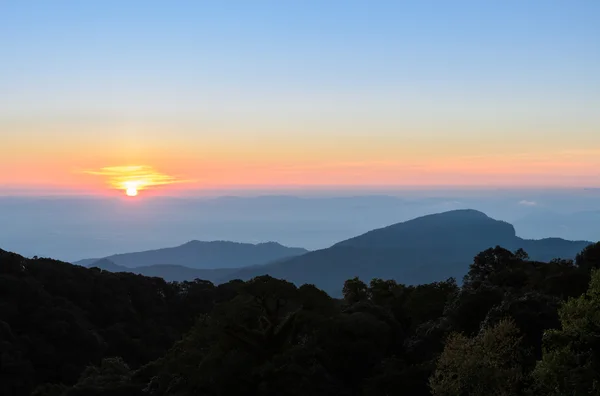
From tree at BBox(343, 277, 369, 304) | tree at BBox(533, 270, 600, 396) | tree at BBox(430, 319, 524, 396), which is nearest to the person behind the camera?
tree at BBox(533, 270, 600, 396)

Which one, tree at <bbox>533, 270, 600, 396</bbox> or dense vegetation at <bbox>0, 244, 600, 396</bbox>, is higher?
tree at <bbox>533, 270, 600, 396</bbox>

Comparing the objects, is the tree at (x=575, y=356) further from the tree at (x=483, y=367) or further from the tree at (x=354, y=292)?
the tree at (x=354, y=292)

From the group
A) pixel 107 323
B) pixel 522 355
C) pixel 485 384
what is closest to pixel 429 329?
pixel 522 355

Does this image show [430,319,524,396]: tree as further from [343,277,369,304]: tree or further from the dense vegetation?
[343,277,369,304]: tree

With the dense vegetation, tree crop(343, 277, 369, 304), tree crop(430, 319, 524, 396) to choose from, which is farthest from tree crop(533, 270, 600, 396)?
tree crop(343, 277, 369, 304)

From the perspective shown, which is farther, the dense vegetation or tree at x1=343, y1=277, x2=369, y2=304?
tree at x1=343, y1=277, x2=369, y2=304

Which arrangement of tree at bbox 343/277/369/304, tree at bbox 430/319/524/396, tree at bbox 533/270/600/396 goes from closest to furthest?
1. tree at bbox 533/270/600/396
2. tree at bbox 430/319/524/396
3. tree at bbox 343/277/369/304

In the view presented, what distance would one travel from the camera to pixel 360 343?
38188 millimetres

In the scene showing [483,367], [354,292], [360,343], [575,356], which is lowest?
[360,343]

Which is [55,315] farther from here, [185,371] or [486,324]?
[486,324]

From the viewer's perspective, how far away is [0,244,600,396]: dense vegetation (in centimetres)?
2847

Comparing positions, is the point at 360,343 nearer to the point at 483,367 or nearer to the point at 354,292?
the point at 483,367

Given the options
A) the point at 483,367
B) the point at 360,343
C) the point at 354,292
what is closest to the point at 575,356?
the point at 483,367

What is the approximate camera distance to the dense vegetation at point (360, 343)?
93.4ft
